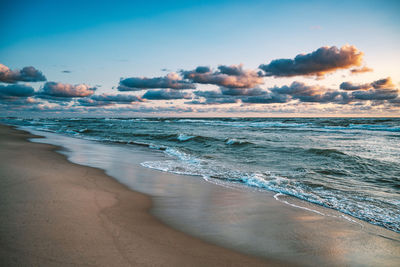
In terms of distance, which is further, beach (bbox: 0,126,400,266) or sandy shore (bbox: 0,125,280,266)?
beach (bbox: 0,126,400,266)

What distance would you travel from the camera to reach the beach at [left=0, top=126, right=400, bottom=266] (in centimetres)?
244

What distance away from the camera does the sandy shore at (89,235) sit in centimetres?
230

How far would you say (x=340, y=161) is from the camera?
905 cm

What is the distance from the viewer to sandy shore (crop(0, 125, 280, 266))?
2.30 meters

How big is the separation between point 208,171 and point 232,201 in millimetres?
2974

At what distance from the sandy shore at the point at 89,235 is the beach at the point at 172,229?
10mm

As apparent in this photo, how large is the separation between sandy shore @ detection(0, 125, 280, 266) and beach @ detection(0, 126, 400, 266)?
0.01 m

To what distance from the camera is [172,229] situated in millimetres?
3271

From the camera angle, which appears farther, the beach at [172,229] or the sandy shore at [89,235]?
the beach at [172,229]

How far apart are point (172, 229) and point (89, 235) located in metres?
1.12

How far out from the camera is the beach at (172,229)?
244cm

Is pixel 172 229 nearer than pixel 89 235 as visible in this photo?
No

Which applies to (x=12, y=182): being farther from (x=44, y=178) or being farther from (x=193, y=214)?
(x=193, y=214)

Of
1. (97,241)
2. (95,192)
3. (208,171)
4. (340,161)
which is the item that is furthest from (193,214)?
(340,161)
